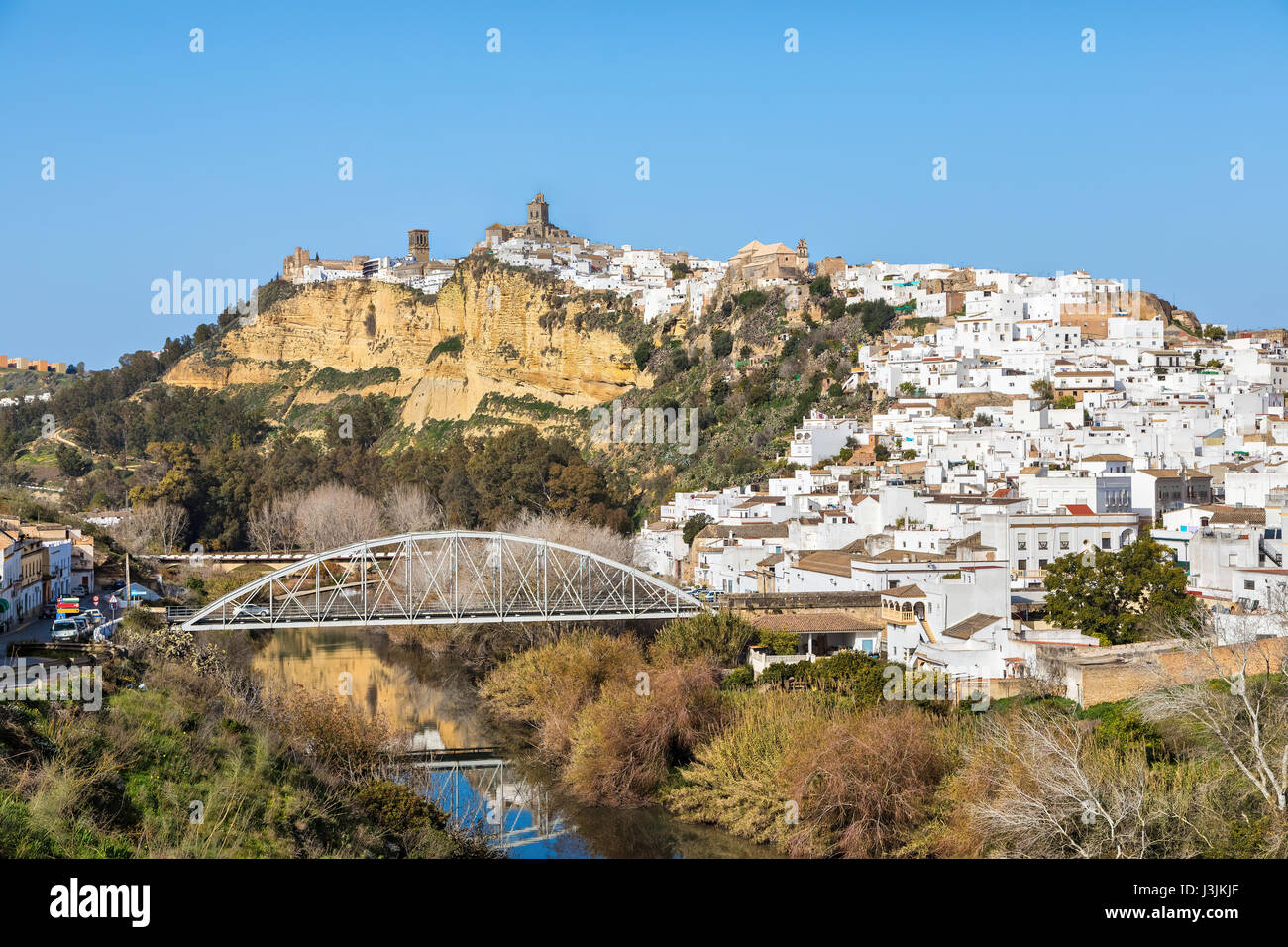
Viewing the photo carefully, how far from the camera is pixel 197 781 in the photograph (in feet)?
51.6

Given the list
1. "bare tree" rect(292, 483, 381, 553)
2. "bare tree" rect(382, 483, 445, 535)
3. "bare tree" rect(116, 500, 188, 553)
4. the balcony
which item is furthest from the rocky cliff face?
the balcony

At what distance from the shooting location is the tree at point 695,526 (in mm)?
41219

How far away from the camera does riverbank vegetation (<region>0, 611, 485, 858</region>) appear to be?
13320mm

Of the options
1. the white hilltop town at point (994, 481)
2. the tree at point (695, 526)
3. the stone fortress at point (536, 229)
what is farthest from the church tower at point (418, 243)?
the tree at point (695, 526)

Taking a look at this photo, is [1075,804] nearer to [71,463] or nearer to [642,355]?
[642,355]

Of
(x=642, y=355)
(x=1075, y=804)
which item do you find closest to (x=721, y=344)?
(x=642, y=355)

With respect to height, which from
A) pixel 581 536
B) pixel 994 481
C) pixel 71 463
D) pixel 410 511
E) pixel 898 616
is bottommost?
pixel 898 616

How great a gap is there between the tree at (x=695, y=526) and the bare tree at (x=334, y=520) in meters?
12.3

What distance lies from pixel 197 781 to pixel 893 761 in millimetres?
8791
